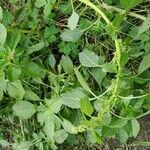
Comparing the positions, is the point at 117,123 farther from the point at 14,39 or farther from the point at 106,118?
the point at 14,39

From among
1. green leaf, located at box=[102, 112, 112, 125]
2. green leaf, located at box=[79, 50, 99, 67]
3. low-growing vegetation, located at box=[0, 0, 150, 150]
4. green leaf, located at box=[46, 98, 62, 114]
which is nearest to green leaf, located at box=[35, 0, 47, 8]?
low-growing vegetation, located at box=[0, 0, 150, 150]

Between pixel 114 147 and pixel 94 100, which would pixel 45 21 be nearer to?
pixel 94 100

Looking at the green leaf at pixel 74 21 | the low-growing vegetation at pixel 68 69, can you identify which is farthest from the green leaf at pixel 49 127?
the green leaf at pixel 74 21

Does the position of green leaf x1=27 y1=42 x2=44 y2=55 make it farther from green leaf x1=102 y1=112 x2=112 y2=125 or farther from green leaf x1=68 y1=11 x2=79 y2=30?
green leaf x1=102 y1=112 x2=112 y2=125

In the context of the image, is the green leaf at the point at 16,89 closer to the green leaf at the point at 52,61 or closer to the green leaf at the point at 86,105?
the green leaf at the point at 52,61

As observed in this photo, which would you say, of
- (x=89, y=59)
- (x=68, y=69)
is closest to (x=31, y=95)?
(x=68, y=69)

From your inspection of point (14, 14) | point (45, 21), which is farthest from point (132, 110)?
point (14, 14)
